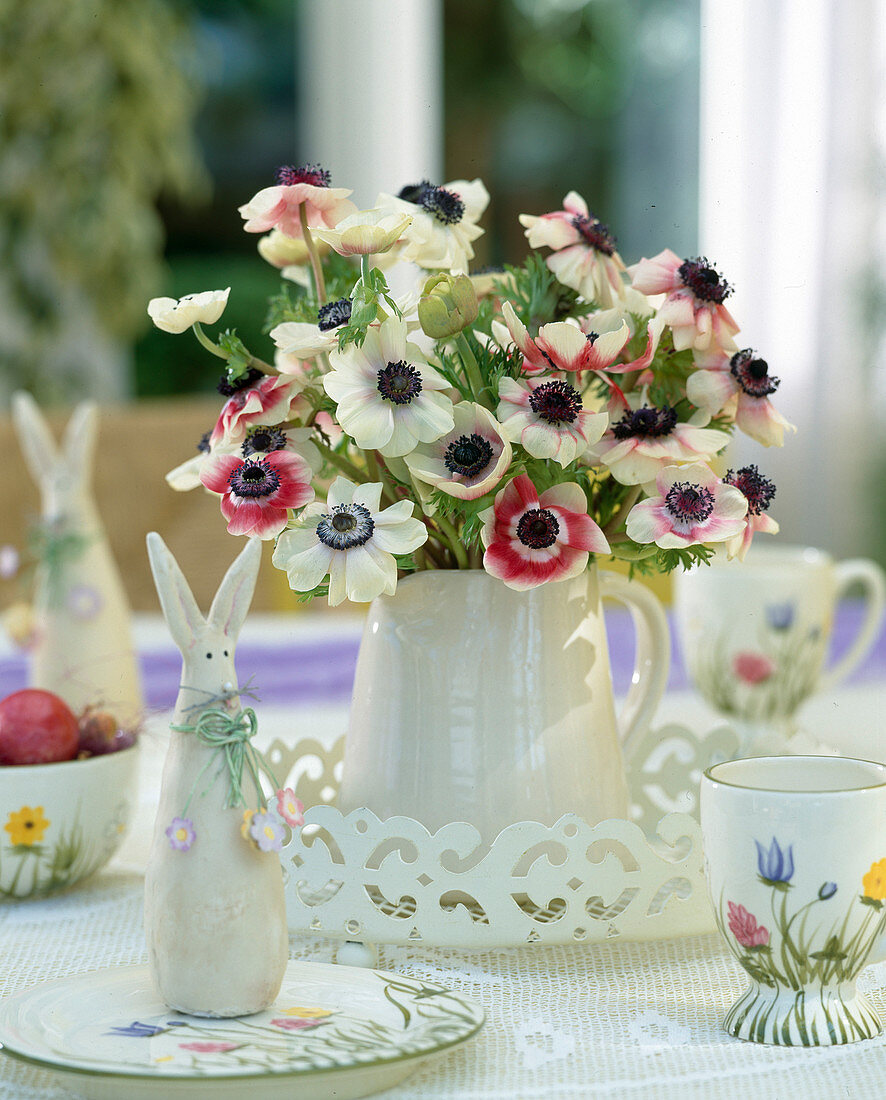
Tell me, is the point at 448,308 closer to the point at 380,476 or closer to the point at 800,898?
the point at 380,476

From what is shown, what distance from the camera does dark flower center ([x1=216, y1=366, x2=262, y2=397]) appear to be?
0.60 metres

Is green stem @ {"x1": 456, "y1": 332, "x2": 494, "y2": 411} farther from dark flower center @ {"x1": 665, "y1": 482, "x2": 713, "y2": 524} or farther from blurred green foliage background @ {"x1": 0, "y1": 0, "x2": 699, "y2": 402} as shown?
blurred green foliage background @ {"x1": 0, "y1": 0, "x2": 699, "y2": 402}

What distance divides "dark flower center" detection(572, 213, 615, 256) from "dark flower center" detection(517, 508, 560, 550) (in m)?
0.14

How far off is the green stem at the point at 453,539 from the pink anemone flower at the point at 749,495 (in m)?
0.12

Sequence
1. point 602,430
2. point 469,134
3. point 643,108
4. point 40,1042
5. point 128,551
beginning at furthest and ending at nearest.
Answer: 1. point 469,134
2. point 643,108
3. point 128,551
4. point 602,430
5. point 40,1042

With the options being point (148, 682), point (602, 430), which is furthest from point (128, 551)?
point (602, 430)

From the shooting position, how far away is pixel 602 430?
567 mm

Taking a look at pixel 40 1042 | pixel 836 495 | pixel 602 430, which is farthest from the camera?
pixel 836 495

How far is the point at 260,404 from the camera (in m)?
0.58

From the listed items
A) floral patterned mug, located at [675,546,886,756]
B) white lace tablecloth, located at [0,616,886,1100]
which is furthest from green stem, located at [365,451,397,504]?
floral patterned mug, located at [675,546,886,756]

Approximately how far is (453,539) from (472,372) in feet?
0.25

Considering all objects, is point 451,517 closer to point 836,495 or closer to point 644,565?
point 644,565

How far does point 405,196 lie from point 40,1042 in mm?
404

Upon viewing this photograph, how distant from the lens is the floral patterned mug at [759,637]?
1020mm
